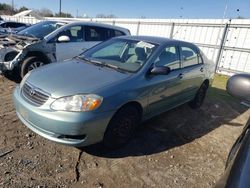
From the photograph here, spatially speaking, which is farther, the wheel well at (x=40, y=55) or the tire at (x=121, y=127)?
the wheel well at (x=40, y=55)

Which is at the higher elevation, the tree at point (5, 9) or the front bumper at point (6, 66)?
the front bumper at point (6, 66)

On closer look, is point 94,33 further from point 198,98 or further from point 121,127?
point 121,127

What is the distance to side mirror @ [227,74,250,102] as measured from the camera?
221cm

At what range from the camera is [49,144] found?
11.5 ft

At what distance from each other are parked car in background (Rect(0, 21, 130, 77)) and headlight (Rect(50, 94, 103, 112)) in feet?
11.3

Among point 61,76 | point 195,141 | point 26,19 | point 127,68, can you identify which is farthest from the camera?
point 26,19

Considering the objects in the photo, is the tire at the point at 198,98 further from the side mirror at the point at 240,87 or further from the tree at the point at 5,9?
the tree at the point at 5,9

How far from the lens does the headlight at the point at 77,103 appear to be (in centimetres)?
291

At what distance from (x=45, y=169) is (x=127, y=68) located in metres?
1.86

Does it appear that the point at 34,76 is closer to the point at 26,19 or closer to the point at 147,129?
Result: the point at 147,129

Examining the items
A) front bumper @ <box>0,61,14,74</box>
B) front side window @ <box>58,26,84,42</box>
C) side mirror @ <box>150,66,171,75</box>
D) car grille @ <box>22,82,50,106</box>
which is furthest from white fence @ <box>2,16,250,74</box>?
car grille @ <box>22,82,50,106</box>

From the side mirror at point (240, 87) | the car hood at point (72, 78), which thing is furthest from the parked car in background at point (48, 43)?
the side mirror at point (240, 87)

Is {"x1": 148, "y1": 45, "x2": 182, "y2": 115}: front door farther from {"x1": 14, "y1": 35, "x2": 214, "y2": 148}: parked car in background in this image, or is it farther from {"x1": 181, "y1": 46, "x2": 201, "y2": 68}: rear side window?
{"x1": 181, "y1": 46, "x2": 201, "y2": 68}: rear side window

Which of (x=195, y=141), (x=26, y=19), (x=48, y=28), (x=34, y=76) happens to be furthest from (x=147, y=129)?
(x=26, y=19)
